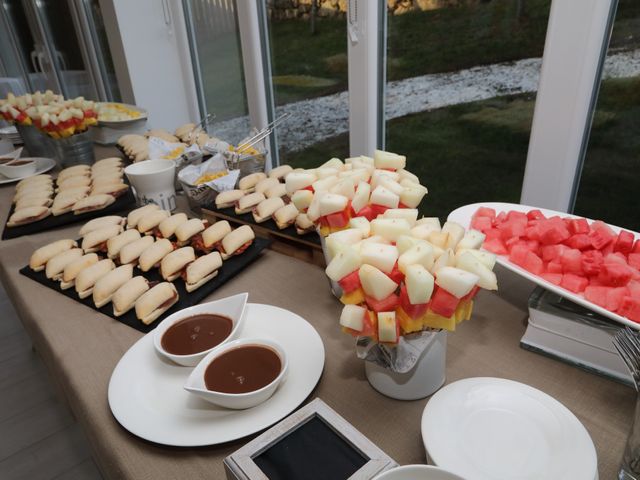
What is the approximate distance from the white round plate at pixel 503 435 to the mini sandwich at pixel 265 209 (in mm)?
602

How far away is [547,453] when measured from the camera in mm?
469

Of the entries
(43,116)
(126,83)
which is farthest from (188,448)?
(126,83)

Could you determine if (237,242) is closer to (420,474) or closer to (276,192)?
(276,192)

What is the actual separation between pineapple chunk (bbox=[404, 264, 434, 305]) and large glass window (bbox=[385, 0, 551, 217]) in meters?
1.00

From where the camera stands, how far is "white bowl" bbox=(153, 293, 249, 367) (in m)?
0.64

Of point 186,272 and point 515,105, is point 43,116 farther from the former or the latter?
point 515,105

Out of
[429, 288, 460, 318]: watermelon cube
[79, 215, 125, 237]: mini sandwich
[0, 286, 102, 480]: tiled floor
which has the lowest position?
[0, 286, 102, 480]: tiled floor

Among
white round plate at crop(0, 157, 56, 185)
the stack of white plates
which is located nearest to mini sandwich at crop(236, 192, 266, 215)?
white round plate at crop(0, 157, 56, 185)

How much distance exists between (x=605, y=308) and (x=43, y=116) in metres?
1.60

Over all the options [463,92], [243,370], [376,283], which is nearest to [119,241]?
[243,370]

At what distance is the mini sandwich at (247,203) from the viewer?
42.4 inches

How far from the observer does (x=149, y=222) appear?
106 cm

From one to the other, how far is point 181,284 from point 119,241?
0.69 feet

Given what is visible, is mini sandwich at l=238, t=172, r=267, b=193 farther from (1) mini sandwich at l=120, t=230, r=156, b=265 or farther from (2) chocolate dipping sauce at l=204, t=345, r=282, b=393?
(2) chocolate dipping sauce at l=204, t=345, r=282, b=393
